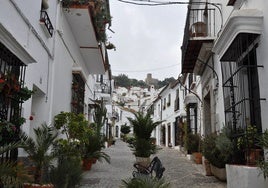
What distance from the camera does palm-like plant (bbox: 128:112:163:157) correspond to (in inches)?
452

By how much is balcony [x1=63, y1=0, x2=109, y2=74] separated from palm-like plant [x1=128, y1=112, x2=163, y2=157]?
11.1ft

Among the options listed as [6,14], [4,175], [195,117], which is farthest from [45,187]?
[195,117]

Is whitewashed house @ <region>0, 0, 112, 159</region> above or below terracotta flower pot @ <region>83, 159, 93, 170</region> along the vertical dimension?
above

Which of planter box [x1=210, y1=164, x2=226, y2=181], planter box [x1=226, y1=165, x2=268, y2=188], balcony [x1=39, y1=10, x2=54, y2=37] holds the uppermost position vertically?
balcony [x1=39, y1=10, x2=54, y2=37]

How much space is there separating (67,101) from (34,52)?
13.5ft

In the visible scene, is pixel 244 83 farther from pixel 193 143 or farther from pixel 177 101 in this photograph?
pixel 177 101

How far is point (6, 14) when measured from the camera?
18.9ft

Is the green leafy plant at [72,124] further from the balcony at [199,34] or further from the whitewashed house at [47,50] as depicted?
the balcony at [199,34]

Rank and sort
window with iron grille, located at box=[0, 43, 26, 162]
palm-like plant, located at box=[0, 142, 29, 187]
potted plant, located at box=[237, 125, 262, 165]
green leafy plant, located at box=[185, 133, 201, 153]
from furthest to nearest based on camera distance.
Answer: green leafy plant, located at box=[185, 133, 201, 153]
potted plant, located at box=[237, 125, 262, 165]
window with iron grille, located at box=[0, 43, 26, 162]
palm-like plant, located at box=[0, 142, 29, 187]

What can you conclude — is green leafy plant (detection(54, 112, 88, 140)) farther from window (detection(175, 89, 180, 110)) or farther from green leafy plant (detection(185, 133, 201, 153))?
window (detection(175, 89, 180, 110))

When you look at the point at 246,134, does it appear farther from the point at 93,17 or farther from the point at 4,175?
the point at 93,17

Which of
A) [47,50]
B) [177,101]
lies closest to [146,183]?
[47,50]

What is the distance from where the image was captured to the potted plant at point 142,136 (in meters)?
11.5

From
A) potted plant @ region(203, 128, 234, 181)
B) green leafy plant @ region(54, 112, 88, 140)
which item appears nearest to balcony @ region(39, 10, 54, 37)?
green leafy plant @ region(54, 112, 88, 140)
